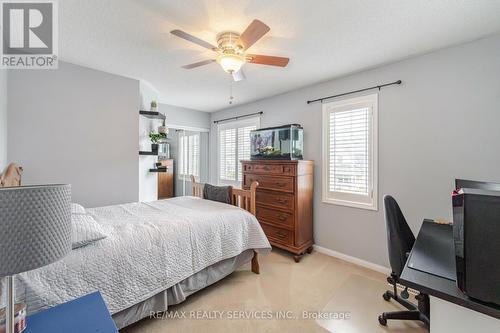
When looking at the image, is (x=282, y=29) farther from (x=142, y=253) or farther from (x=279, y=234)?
(x=279, y=234)

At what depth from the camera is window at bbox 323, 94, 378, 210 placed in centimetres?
270

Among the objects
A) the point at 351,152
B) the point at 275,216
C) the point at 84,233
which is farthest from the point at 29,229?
the point at 351,152

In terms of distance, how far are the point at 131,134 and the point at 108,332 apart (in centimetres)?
281

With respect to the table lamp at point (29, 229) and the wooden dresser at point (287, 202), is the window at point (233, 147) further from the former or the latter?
the table lamp at point (29, 229)

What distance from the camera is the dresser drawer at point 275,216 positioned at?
2.99 metres

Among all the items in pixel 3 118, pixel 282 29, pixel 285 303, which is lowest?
pixel 285 303

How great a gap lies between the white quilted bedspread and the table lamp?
65 centimetres

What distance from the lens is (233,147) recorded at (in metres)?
4.56

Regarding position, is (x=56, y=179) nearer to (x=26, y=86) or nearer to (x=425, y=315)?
(x=26, y=86)

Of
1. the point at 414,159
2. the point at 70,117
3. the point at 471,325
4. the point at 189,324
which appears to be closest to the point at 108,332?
the point at 189,324

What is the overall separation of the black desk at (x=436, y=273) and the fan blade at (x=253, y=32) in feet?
5.48

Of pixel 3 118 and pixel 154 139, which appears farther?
pixel 154 139

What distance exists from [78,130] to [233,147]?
102 inches

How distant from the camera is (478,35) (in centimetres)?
195
